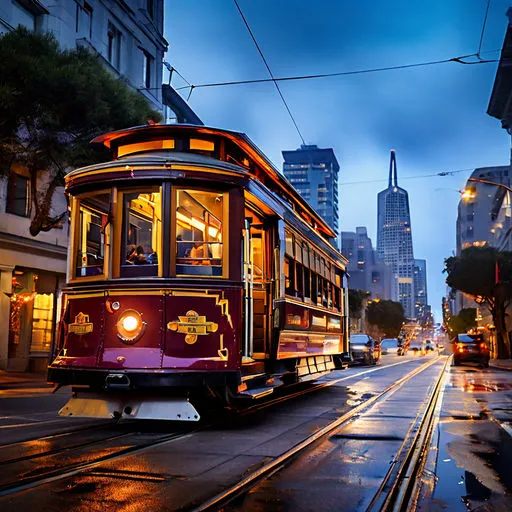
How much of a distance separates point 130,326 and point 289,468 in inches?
116

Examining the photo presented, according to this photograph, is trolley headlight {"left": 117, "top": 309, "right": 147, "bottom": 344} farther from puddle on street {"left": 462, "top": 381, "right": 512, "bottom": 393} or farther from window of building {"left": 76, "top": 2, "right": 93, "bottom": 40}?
window of building {"left": 76, "top": 2, "right": 93, "bottom": 40}

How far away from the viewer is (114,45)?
1126 inches

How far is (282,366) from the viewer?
1123 centimetres

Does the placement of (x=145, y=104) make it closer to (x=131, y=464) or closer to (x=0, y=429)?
(x=0, y=429)

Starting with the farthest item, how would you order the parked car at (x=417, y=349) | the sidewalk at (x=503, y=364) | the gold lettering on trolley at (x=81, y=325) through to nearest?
the parked car at (x=417, y=349) → the sidewalk at (x=503, y=364) → the gold lettering on trolley at (x=81, y=325)

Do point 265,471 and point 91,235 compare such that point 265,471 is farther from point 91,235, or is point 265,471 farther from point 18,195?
point 18,195

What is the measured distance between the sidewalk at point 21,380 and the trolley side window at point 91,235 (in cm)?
989

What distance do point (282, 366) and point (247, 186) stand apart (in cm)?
361

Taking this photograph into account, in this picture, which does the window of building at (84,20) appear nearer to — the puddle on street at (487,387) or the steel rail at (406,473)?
the puddle on street at (487,387)

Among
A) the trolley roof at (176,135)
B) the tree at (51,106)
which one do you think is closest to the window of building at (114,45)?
the tree at (51,106)

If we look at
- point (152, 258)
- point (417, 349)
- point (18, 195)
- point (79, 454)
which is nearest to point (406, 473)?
point (79, 454)

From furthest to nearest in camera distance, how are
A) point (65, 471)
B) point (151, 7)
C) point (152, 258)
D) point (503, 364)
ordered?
point (503, 364), point (151, 7), point (152, 258), point (65, 471)

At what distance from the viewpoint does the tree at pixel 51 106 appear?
16297 mm

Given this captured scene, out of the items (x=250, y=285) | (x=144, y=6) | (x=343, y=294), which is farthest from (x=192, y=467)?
(x=144, y=6)
